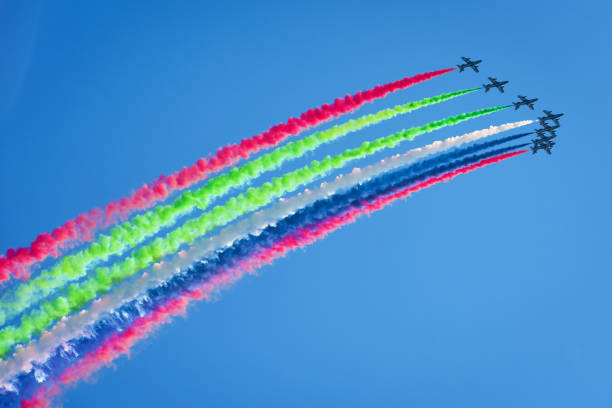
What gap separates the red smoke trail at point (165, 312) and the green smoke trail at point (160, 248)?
202 centimetres

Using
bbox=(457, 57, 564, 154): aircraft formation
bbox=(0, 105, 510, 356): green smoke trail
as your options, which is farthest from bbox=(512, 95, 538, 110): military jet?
bbox=(0, 105, 510, 356): green smoke trail

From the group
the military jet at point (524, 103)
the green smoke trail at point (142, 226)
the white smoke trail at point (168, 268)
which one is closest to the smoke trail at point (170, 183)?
the green smoke trail at point (142, 226)

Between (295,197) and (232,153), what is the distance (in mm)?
4067

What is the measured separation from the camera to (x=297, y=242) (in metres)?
23.0

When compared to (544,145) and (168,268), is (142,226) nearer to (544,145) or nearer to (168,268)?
(168,268)

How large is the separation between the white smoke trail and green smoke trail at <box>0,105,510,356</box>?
0.35 metres

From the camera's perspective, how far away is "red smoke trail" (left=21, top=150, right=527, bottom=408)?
2186cm

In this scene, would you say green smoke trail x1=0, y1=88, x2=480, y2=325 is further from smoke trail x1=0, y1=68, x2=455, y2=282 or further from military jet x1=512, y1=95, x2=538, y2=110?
military jet x1=512, y1=95, x2=538, y2=110

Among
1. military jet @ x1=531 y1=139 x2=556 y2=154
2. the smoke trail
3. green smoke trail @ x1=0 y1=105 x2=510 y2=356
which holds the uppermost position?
the smoke trail

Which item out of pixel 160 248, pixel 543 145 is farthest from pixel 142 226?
pixel 543 145

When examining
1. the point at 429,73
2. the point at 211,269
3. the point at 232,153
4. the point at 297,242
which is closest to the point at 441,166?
the point at 429,73

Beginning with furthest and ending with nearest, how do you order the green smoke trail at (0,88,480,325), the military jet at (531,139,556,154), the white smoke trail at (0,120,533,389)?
the military jet at (531,139,556,154), the green smoke trail at (0,88,480,325), the white smoke trail at (0,120,533,389)

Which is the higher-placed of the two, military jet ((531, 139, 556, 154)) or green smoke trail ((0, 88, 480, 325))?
green smoke trail ((0, 88, 480, 325))

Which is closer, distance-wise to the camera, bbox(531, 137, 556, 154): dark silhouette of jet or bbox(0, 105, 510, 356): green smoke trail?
bbox(0, 105, 510, 356): green smoke trail
